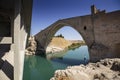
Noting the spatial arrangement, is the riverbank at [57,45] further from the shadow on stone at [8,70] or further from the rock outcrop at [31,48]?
the shadow on stone at [8,70]

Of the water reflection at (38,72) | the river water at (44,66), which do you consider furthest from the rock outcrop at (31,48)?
the water reflection at (38,72)

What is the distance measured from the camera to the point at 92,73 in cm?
682

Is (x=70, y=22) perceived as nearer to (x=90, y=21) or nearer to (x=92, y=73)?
(x=90, y=21)

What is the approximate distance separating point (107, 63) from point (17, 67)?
624 cm

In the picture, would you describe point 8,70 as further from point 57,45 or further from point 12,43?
point 57,45

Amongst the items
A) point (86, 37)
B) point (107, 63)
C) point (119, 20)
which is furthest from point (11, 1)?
point (86, 37)

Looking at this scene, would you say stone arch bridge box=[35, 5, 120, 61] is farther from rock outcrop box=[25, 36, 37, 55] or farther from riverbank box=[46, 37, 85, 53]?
riverbank box=[46, 37, 85, 53]

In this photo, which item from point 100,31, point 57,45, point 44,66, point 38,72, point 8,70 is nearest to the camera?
point 8,70

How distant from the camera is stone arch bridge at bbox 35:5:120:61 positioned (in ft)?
41.0

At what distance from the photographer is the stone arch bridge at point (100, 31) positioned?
492 inches

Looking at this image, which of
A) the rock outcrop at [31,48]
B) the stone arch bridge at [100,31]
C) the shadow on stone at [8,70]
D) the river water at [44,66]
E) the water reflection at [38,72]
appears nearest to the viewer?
the shadow on stone at [8,70]

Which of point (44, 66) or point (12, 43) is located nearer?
point (12, 43)

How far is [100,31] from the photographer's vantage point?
13.9 meters

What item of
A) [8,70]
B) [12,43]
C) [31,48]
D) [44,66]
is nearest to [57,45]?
[31,48]
